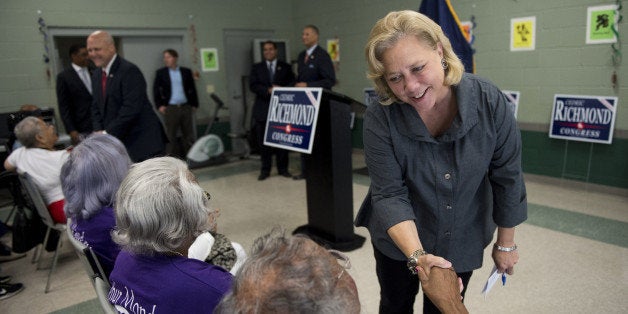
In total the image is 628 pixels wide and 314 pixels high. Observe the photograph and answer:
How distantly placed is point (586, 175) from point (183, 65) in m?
5.34

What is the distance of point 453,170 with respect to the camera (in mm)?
1253

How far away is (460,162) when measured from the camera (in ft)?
4.07

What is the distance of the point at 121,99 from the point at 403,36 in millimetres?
2693

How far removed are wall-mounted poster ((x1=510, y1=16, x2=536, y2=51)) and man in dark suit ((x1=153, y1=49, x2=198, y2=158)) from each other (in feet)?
13.6

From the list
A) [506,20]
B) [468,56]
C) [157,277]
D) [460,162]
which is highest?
[506,20]

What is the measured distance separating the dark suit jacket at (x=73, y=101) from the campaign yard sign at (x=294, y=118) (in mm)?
2183

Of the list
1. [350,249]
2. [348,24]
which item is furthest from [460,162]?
[348,24]

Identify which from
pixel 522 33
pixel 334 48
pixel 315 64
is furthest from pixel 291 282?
pixel 334 48

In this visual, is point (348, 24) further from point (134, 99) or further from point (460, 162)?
point (460, 162)

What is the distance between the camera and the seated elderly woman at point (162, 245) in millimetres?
1054

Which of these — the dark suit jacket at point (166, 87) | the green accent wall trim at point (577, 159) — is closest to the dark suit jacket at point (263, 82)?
the dark suit jacket at point (166, 87)

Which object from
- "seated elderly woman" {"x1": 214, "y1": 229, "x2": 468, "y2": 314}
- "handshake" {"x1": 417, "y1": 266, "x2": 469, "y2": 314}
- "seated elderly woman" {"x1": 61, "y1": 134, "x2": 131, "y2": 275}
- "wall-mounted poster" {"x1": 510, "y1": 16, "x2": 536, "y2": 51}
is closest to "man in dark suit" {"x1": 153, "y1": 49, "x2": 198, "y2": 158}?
"wall-mounted poster" {"x1": 510, "y1": 16, "x2": 536, "y2": 51}

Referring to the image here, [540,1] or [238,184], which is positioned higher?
[540,1]

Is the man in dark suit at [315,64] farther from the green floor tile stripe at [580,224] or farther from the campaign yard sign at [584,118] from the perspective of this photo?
the green floor tile stripe at [580,224]
